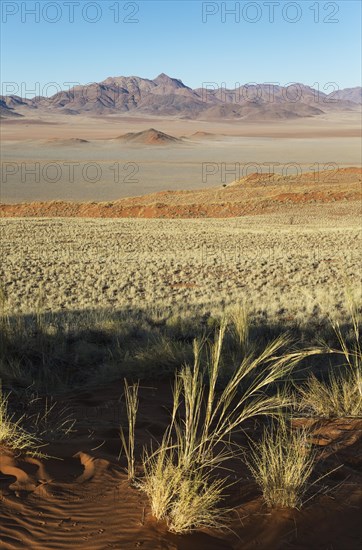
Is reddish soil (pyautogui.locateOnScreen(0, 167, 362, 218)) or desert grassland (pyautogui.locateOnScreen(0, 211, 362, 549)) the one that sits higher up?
reddish soil (pyautogui.locateOnScreen(0, 167, 362, 218))

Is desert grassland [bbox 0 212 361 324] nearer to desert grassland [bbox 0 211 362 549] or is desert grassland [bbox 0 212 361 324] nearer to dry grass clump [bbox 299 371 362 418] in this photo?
desert grassland [bbox 0 211 362 549]

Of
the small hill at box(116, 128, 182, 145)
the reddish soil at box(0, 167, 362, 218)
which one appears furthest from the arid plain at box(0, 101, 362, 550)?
the small hill at box(116, 128, 182, 145)

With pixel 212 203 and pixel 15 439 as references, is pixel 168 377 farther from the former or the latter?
pixel 212 203

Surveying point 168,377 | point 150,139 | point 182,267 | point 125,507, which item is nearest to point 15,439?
point 125,507

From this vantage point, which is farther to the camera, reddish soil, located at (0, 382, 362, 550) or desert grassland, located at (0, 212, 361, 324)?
desert grassland, located at (0, 212, 361, 324)

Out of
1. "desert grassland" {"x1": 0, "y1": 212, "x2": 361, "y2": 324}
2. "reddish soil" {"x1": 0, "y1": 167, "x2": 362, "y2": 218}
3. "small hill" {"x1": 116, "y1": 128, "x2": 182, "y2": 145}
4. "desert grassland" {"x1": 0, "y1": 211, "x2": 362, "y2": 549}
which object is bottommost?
"desert grassland" {"x1": 0, "y1": 212, "x2": 361, "y2": 324}

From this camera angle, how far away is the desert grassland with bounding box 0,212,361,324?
12.4 metres

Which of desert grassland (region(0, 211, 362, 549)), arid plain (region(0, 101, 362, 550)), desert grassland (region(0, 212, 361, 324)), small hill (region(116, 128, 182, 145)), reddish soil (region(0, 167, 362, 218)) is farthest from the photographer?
small hill (region(116, 128, 182, 145))

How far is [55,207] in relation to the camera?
44312mm

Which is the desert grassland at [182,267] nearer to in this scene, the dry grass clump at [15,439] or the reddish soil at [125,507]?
the reddish soil at [125,507]

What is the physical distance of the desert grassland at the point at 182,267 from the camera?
12383 mm

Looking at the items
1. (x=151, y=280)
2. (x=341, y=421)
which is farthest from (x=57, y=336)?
(x=151, y=280)

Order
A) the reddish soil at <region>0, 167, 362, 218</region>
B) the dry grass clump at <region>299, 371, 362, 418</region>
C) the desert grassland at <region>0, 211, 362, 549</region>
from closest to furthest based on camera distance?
the desert grassland at <region>0, 211, 362, 549</region> → the dry grass clump at <region>299, 371, 362, 418</region> → the reddish soil at <region>0, 167, 362, 218</region>

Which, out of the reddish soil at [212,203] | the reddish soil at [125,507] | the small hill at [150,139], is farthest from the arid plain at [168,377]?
the small hill at [150,139]
